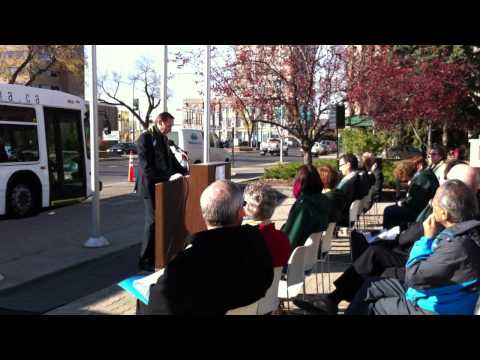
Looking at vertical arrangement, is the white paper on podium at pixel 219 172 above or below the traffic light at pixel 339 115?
below

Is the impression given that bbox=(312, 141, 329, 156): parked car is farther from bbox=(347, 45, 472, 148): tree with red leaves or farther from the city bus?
the city bus

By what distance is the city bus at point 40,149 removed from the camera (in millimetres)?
10734

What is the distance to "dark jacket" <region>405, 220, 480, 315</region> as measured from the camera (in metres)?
3.04

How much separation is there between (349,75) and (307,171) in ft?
34.3

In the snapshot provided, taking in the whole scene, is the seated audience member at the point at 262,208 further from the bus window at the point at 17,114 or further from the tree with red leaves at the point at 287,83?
the tree with red leaves at the point at 287,83

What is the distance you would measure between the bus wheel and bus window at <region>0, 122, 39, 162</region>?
2.04ft

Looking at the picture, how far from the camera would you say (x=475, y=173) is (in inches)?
188

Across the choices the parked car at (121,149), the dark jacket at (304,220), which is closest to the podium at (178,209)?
the dark jacket at (304,220)

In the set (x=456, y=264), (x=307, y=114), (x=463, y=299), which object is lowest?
(x=463, y=299)

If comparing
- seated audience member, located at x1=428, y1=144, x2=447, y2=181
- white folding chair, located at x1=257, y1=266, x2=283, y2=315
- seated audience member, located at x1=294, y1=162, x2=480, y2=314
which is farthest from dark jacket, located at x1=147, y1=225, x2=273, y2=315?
seated audience member, located at x1=428, y1=144, x2=447, y2=181

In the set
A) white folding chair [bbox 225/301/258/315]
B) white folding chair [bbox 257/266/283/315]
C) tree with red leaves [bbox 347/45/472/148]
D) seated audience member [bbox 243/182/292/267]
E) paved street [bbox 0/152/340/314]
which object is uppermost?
tree with red leaves [bbox 347/45/472/148]
